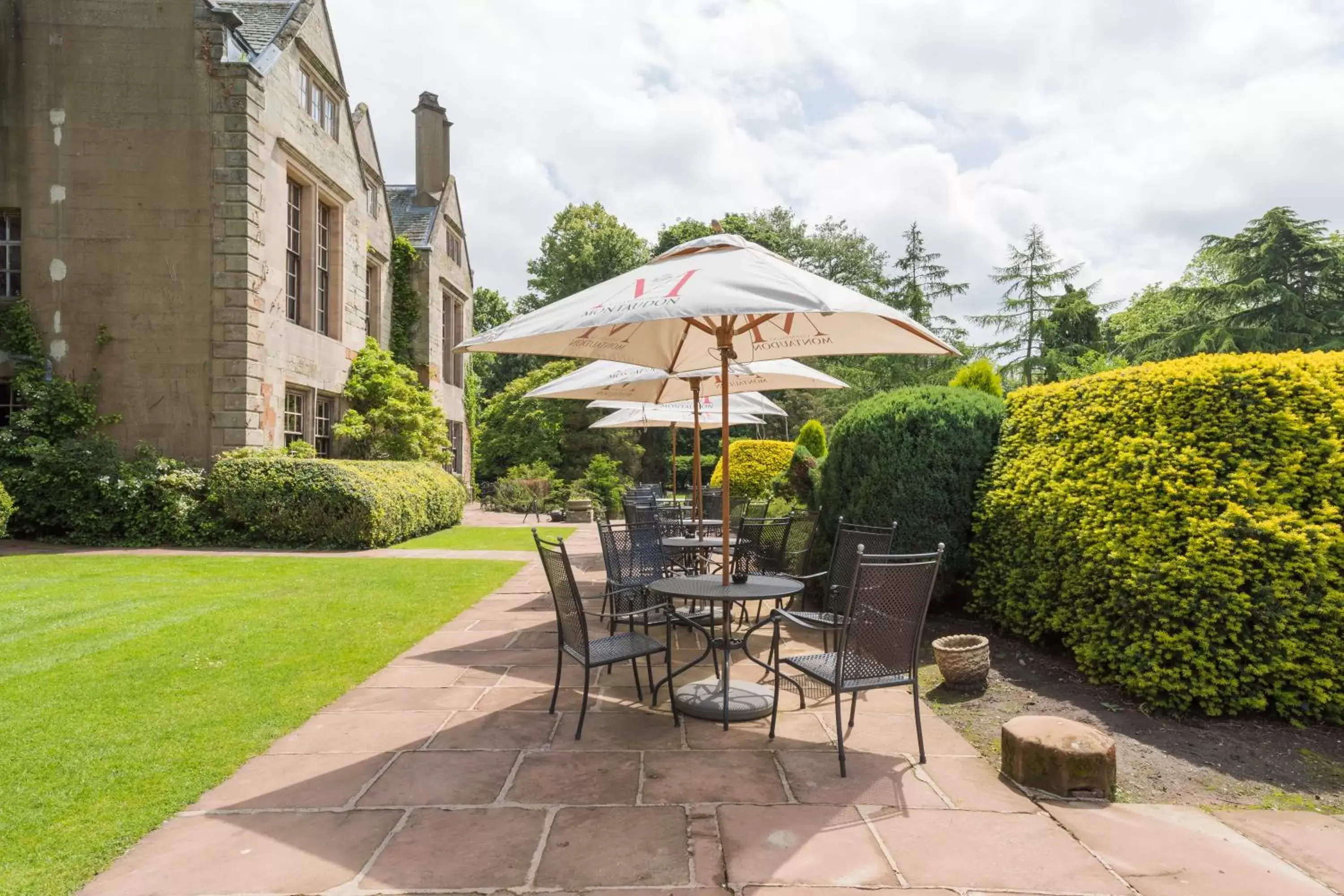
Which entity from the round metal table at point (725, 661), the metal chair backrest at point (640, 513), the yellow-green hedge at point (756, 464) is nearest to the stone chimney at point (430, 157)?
the yellow-green hedge at point (756, 464)

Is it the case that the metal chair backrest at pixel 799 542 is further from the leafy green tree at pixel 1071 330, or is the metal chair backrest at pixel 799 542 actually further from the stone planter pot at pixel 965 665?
the leafy green tree at pixel 1071 330

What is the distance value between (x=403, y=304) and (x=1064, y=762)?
2105cm

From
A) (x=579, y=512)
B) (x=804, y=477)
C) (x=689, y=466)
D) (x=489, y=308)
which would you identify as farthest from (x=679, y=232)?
(x=804, y=477)

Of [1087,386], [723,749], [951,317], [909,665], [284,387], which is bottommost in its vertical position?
[723,749]

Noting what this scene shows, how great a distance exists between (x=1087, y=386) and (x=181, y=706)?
634 cm

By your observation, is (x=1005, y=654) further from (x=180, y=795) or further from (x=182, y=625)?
(x=182, y=625)

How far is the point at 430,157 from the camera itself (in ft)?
78.6

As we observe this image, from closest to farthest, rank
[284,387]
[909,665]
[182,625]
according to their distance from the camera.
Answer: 1. [909,665]
2. [182,625]
3. [284,387]

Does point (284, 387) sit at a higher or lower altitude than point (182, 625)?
higher

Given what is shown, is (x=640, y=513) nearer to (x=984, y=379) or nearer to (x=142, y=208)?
(x=984, y=379)

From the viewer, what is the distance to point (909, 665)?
3918 millimetres

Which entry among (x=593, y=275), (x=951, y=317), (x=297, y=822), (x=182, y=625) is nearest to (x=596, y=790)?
(x=297, y=822)

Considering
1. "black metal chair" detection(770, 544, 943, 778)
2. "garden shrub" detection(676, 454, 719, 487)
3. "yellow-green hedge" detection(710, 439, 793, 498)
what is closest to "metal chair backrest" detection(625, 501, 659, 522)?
"black metal chair" detection(770, 544, 943, 778)

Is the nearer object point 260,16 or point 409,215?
point 260,16
